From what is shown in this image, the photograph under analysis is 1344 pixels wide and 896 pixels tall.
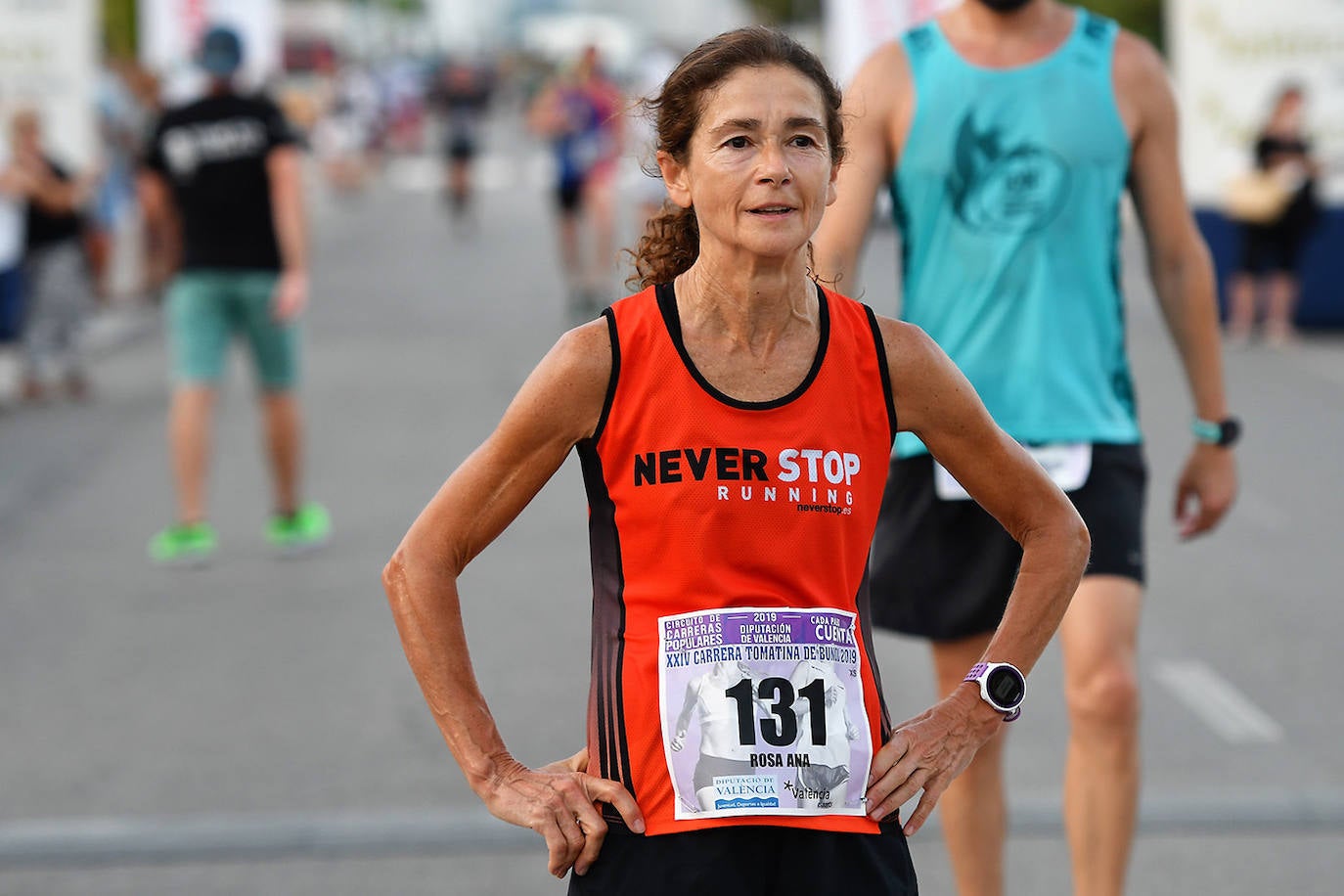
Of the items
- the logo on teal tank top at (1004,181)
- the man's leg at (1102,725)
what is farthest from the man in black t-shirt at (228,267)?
the man's leg at (1102,725)

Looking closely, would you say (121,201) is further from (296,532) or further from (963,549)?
(963,549)

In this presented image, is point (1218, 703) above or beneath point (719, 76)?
beneath

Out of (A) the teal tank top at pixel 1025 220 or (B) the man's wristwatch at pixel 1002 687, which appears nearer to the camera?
(B) the man's wristwatch at pixel 1002 687

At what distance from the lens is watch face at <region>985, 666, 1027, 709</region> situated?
108 inches

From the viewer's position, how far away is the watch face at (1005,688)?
2.74 metres

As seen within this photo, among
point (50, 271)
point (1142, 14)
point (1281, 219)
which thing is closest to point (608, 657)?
point (50, 271)

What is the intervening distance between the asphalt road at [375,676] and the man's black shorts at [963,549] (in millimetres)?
1121

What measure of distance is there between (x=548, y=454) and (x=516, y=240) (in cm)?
2353

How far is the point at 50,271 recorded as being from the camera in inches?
518

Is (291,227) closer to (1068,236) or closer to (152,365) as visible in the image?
(1068,236)

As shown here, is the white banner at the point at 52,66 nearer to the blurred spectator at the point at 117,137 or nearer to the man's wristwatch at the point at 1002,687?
the blurred spectator at the point at 117,137

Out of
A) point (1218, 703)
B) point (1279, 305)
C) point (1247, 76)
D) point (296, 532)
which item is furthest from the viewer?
point (1247, 76)

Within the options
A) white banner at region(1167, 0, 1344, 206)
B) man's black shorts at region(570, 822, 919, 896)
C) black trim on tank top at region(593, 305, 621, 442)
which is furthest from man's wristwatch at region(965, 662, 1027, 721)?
white banner at region(1167, 0, 1344, 206)

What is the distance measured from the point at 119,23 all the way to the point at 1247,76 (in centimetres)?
3175
